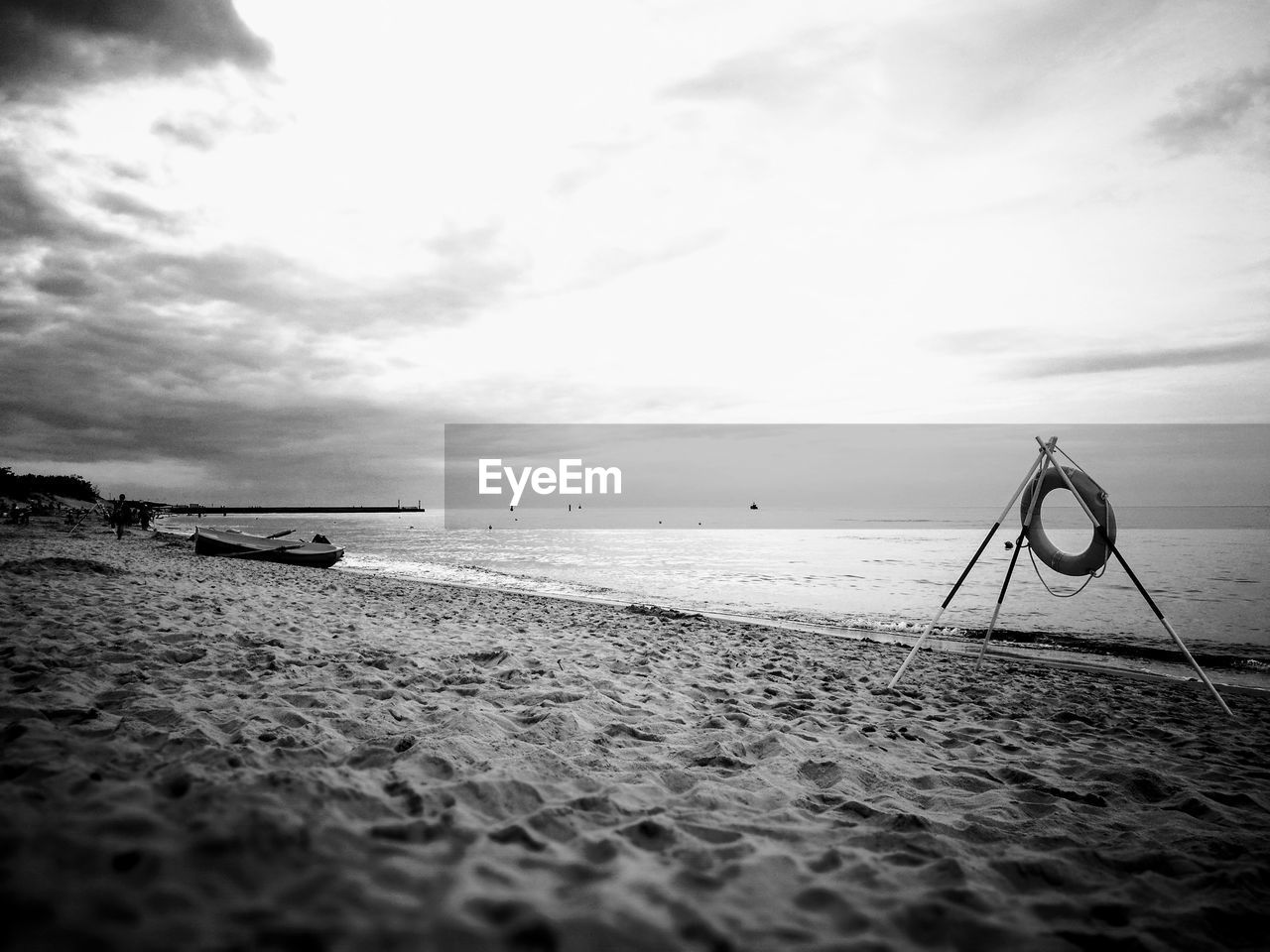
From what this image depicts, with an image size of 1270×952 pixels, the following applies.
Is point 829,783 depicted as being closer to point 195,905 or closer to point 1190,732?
point 195,905

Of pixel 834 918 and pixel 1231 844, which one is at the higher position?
pixel 834 918

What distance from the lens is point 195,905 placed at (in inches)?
75.5

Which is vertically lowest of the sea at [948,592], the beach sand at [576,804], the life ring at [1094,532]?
the sea at [948,592]

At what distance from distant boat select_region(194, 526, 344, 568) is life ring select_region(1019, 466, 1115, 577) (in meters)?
21.7

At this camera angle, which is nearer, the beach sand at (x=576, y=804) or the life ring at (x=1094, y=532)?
the beach sand at (x=576, y=804)

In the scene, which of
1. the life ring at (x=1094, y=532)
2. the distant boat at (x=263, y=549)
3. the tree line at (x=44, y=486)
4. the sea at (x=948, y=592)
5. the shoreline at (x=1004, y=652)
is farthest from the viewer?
the tree line at (x=44, y=486)

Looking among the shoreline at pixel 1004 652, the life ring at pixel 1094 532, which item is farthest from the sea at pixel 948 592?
the life ring at pixel 1094 532

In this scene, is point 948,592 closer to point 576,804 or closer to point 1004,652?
point 1004,652

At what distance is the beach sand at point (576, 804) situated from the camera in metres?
2.08

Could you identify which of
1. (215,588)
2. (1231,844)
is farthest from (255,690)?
(215,588)

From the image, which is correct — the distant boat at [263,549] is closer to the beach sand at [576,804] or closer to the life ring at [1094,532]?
the beach sand at [576,804]

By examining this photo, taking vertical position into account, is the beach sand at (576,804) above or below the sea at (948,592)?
above

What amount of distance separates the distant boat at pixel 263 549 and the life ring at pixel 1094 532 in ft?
71.2

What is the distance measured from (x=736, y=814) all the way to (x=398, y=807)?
1927 mm
